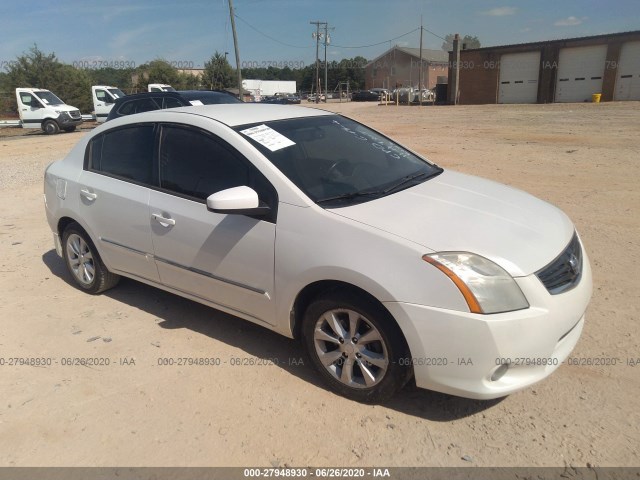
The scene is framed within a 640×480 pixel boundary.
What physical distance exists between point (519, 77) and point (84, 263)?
133ft

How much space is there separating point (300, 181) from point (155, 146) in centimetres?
136

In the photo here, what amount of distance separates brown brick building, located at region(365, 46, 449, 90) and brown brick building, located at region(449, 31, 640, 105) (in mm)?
33607

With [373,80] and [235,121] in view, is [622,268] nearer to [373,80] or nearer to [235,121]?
[235,121]

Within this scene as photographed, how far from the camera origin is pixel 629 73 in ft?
109

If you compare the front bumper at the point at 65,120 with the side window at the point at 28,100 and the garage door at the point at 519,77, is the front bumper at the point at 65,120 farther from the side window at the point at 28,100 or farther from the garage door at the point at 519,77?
the garage door at the point at 519,77

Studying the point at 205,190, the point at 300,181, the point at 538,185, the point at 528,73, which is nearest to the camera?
the point at 300,181

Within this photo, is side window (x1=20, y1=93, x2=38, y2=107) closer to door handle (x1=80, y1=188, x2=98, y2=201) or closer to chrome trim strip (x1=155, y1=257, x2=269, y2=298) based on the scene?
door handle (x1=80, y1=188, x2=98, y2=201)

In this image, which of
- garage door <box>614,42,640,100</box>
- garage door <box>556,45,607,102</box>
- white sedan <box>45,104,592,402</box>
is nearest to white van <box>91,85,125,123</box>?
white sedan <box>45,104,592,402</box>

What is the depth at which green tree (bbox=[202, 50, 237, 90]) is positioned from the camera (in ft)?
183

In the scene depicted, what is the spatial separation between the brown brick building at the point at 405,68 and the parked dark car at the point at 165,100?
6627cm

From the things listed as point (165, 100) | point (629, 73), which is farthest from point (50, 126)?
point (629, 73)

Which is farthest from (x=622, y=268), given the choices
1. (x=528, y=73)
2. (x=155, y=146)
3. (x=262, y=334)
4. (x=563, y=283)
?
(x=528, y=73)

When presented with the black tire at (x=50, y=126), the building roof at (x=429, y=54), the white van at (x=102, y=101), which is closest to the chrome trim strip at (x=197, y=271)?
the black tire at (x=50, y=126)

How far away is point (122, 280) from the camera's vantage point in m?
4.82
